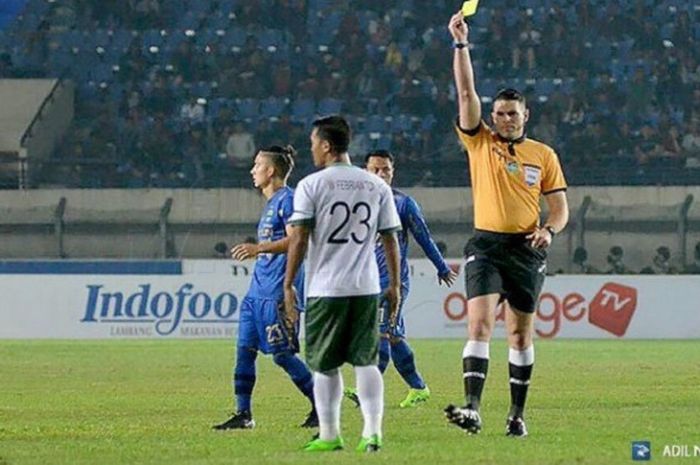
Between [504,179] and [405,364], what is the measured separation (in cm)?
431

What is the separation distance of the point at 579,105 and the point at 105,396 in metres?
23.0

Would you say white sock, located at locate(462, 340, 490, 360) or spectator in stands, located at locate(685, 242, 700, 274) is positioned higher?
white sock, located at locate(462, 340, 490, 360)

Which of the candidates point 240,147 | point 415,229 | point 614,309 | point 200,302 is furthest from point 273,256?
point 240,147

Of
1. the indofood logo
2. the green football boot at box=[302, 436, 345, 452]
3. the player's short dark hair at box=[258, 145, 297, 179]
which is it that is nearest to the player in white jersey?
the green football boot at box=[302, 436, 345, 452]

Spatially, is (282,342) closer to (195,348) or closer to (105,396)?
(105,396)

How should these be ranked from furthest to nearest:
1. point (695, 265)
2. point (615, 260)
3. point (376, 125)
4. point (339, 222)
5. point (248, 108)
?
point (248, 108) → point (376, 125) → point (615, 260) → point (695, 265) → point (339, 222)

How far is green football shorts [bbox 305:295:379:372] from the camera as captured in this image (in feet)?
32.4

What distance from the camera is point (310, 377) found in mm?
12906

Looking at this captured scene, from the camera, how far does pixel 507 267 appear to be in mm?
11344

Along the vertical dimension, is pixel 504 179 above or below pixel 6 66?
below

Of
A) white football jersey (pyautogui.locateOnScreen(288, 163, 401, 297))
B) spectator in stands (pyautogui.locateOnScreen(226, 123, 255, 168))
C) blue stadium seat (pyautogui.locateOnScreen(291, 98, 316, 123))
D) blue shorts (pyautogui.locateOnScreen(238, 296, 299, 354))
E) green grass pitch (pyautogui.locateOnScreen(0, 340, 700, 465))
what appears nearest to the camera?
white football jersey (pyautogui.locateOnScreen(288, 163, 401, 297))

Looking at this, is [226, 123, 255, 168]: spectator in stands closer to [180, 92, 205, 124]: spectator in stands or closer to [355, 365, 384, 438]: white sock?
[180, 92, 205, 124]: spectator in stands

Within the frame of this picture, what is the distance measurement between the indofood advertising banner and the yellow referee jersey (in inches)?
797

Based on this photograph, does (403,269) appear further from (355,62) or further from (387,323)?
(355,62)
